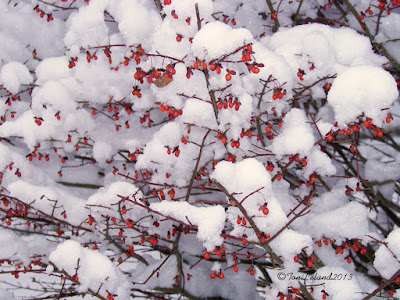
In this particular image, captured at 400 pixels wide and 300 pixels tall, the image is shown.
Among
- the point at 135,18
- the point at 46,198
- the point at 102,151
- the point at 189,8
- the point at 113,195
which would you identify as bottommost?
the point at 113,195

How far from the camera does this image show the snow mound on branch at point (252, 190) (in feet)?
7.63

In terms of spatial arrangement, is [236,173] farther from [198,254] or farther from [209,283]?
[209,283]

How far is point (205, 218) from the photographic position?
94.0 inches

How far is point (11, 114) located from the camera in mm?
3799

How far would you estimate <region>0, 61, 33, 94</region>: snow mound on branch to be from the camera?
3496 mm

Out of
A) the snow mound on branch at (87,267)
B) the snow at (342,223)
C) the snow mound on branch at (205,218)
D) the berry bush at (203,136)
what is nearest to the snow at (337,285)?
the berry bush at (203,136)

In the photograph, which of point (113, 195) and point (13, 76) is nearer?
point (113, 195)

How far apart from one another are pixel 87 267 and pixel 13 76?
196 centimetres

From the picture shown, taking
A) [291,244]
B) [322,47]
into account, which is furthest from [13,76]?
[291,244]

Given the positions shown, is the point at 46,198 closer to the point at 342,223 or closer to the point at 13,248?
the point at 13,248

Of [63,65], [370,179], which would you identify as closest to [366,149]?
[370,179]

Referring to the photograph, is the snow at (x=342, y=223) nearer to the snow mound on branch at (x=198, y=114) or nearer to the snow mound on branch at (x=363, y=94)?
the snow mound on branch at (x=363, y=94)

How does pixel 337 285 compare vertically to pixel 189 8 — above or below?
below

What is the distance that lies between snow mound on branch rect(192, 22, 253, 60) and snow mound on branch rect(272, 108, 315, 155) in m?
0.80
